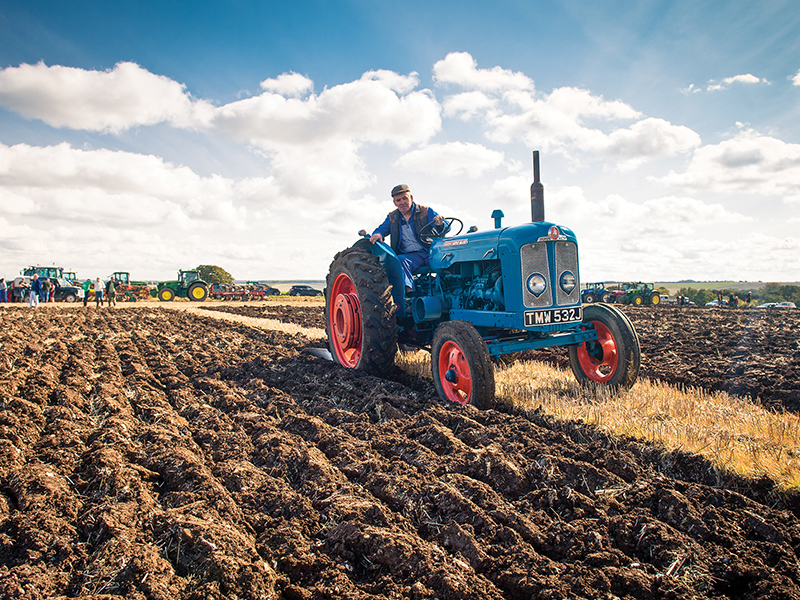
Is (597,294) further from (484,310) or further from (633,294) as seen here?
(484,310)

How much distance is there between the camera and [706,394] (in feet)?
16.9

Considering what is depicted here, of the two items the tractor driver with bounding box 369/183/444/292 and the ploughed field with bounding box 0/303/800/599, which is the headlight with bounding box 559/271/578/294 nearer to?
the ploughed field with bounding box 0/303/800/599

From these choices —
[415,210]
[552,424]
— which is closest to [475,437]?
[552,424]

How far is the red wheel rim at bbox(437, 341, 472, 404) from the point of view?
416 centimetres

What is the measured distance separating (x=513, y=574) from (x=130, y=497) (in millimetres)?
2016

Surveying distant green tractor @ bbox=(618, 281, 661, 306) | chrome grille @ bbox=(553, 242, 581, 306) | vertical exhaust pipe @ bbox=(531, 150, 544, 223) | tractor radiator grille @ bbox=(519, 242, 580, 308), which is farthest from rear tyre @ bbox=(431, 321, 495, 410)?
distant green tractor @ bbox=(618, 281, 661, 306)

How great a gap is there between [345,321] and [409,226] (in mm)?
1352

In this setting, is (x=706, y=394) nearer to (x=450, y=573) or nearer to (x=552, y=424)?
(x=552, y=424)

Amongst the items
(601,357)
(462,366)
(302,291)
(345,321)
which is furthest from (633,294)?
(302,291)

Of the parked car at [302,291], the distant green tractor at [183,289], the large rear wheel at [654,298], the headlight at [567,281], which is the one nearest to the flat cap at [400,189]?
the headlight at [567,281]

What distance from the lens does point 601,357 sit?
4.80 m

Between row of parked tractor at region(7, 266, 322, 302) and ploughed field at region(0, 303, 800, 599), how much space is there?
23598 mm

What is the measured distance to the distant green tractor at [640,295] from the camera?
26.0 metres

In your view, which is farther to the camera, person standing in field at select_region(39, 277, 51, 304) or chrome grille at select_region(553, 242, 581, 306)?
person standing in field at select_region(39, 277, 51, 304)
